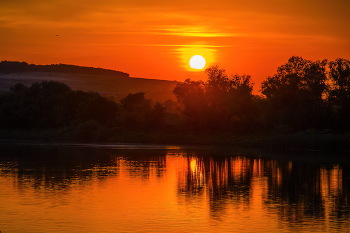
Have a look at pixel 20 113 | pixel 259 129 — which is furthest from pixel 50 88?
pixel 259 129

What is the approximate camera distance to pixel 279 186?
3148 cm

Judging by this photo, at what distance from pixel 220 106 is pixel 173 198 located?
71653 millimetres

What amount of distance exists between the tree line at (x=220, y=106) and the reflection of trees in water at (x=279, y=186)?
32472 mm

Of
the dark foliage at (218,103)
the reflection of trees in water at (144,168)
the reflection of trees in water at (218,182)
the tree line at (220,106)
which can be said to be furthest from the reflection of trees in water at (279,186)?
the dark foliage at (218,103)

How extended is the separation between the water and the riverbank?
21.3 meters

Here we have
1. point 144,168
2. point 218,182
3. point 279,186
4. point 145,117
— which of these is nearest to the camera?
point 279,186

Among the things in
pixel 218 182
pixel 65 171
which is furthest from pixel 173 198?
pixel 65 171

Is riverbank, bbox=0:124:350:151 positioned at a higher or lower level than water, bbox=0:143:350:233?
higher

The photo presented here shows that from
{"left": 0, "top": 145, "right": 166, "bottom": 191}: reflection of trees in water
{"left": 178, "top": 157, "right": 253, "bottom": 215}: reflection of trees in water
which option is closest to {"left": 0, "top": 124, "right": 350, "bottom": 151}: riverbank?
{"left": 178, "top": 157, "right": 253, "bottom": 215}: reflection of trees in water

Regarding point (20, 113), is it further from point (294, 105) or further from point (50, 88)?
point (294, 105)

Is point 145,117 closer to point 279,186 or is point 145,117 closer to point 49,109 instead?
point 49,109

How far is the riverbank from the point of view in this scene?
65.2 m

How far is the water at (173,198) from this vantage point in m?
20.1

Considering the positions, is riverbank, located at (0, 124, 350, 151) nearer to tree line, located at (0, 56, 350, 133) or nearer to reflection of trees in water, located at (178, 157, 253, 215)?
tree line, located at (0, 56, 350, 133)
